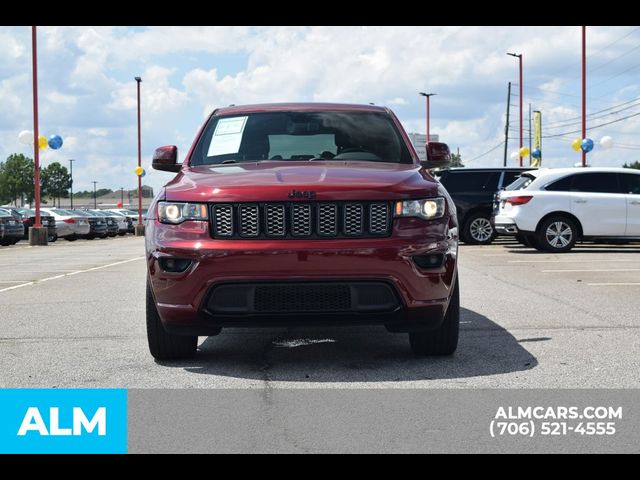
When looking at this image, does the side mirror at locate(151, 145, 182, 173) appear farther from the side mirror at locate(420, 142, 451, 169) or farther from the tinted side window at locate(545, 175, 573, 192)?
the tinted side window at locate(545, 175, 573, 192)

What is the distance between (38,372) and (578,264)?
34.9 ft

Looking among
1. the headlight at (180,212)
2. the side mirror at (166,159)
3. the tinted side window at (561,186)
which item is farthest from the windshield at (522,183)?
the headlight at (180,212)

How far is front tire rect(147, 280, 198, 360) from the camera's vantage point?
5906 mm

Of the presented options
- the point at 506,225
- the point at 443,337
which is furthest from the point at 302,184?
the point at 506,225

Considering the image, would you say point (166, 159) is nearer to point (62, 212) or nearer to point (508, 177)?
point (508, 177)

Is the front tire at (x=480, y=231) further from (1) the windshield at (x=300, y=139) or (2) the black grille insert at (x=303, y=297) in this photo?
(2) the black grille insert at (x=303, y=297)

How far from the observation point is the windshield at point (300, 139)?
267 inches

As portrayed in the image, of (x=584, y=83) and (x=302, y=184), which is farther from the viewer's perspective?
(x=584, y=83)

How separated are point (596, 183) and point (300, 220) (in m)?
13.1

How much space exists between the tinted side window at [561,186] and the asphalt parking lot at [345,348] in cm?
620

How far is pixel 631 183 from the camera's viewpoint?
17453 mm

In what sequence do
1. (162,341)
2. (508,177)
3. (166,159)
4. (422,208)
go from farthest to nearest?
(508,177), (166,159), (162,341), (422,208)

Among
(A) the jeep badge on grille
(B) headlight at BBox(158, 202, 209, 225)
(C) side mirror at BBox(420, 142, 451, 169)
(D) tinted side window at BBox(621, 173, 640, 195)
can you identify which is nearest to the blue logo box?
(B) headlight at BBox(158, 202, 209, 225)

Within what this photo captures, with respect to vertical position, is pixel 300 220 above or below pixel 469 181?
below
